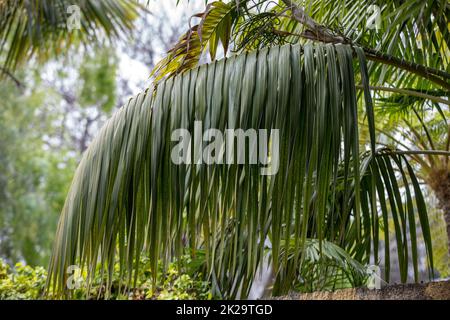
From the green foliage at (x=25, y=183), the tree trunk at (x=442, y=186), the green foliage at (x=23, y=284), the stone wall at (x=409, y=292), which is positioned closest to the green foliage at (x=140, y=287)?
the green foliage at (x=23, y=284)

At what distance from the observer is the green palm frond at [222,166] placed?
1.70 m

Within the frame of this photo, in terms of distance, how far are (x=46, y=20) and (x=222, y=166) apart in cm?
491

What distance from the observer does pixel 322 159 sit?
1.68m

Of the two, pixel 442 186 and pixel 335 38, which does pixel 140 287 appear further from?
pixel 335 38

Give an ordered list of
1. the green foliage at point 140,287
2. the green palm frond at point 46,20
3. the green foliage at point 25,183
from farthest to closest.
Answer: the green foliage at point 25,183
the green palm frond at point 46,20
the green foliage at point 140,287

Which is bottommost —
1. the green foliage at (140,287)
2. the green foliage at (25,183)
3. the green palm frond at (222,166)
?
the green foliage at (140,287)

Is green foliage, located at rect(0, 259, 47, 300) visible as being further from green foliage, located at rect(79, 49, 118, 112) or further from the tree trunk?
green foliage, located at rect(79, 49, 118, 112)

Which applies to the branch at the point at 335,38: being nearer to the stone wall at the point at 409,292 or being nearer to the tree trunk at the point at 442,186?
the stone wall at the point at 409,292

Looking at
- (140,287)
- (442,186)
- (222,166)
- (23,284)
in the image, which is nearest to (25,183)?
(23,284)

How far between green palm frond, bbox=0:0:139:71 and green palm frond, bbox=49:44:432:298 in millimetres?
4173

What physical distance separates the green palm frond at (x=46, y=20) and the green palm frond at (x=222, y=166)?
417 centimetres
